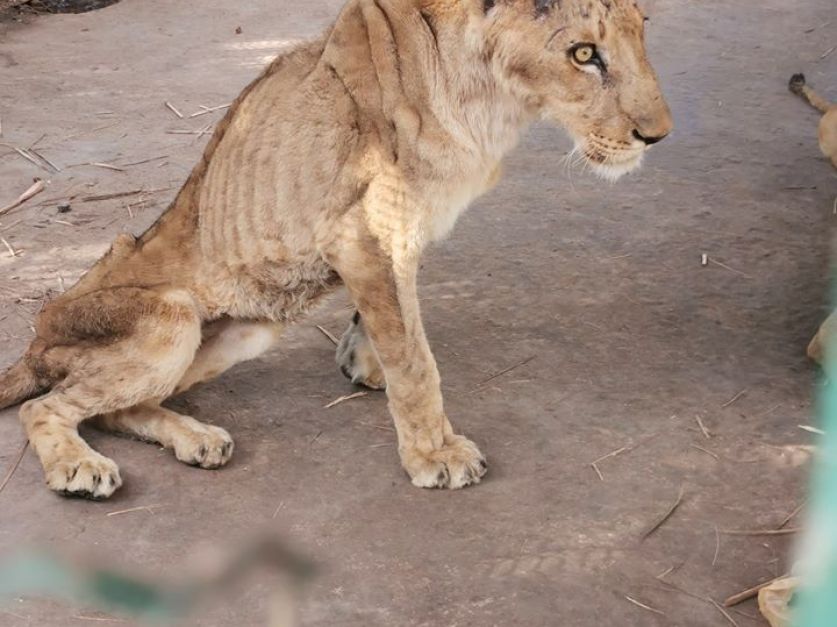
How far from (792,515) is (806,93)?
375 cm

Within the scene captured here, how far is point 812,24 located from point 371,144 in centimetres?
510

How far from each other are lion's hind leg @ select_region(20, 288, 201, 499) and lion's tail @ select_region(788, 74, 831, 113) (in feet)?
13.1

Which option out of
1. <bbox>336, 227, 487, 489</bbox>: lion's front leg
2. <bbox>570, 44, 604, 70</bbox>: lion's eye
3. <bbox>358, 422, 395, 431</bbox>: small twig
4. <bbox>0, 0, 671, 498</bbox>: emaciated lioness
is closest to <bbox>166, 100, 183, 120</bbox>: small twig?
<bbox>0, 0, 671, 498</bbox>: emaciated lioness

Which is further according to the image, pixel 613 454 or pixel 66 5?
pixel 66 5

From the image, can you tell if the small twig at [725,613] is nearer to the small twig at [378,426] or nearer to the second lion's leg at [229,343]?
the small twig at [378,426]

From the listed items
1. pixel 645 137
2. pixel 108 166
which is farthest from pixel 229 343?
pixel 108 166

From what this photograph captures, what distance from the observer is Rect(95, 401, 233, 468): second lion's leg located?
3.88 m

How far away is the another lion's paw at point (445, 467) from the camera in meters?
3.76

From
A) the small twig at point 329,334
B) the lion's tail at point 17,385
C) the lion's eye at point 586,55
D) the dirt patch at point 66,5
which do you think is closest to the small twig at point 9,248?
the lion's tail at point 17,385

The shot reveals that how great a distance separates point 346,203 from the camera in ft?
12.3

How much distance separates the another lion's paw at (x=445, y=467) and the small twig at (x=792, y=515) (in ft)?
2.79

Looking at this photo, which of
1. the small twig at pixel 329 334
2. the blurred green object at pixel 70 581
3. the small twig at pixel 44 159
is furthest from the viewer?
the small twig at pixel 44 159

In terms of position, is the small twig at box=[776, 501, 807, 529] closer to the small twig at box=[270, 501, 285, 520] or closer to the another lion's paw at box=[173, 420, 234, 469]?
the small twig at box=[270, 501, 285, 520]

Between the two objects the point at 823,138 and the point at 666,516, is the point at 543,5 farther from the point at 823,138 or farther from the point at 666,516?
the point at 823,138
